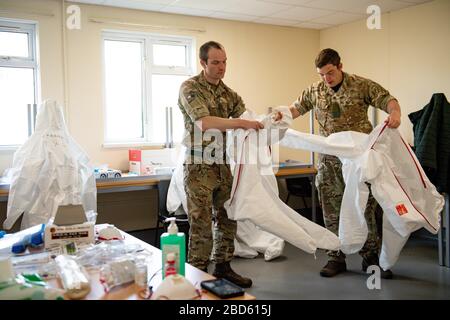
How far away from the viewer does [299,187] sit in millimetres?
5047

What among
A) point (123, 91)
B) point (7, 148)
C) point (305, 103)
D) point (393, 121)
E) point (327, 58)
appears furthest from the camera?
point (123, 91)

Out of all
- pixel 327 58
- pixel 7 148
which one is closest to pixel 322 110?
pixel 327 58

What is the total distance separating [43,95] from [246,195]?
275cm

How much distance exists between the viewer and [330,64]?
302cm

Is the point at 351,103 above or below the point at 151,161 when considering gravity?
above

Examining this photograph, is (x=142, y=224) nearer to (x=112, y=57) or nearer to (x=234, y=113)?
(x=112, y=57)

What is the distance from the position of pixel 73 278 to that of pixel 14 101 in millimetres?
3412

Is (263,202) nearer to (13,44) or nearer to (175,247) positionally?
(175,247)

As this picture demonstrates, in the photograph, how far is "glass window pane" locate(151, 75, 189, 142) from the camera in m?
4.78

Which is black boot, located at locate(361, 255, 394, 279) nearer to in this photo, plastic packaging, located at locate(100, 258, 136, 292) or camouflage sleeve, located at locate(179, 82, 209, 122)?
camouflage sleeve, located at locate(179, 82, 209, 122)

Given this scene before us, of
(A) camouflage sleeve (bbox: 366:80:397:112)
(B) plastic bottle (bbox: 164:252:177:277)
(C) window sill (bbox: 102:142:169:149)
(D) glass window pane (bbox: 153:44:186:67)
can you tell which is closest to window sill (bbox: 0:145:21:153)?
(C) window sill (bbox: 102:142:169:149)

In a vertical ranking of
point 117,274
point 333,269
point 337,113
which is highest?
point 337,113

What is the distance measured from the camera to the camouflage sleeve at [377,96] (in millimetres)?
2975

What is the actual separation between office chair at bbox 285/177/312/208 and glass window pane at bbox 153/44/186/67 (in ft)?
6.15
